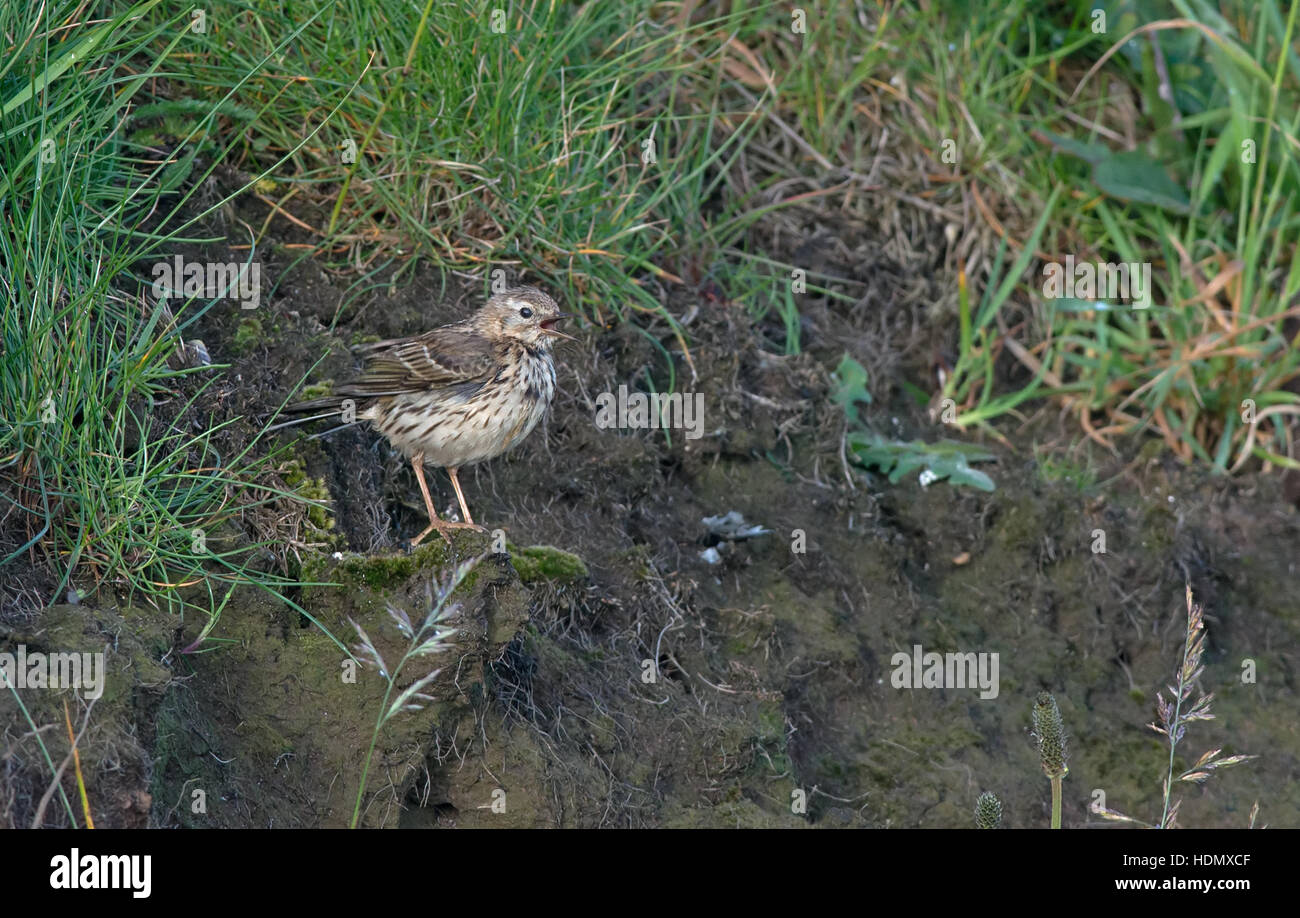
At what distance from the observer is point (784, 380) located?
7227 mm

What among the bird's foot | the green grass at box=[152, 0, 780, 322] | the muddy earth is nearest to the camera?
the muddy earth

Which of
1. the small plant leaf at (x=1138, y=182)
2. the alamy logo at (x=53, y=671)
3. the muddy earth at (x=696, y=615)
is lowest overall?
the muddy earth at (x=696, y=615)

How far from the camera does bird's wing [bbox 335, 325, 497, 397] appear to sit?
18.4ft

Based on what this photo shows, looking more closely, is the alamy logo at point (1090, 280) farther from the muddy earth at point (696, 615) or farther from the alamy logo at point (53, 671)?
the alamy logo at point (53, 671)

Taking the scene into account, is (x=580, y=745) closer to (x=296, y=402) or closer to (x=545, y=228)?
(x=296, y=402)

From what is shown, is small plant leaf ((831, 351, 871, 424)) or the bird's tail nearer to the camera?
the bird's tail

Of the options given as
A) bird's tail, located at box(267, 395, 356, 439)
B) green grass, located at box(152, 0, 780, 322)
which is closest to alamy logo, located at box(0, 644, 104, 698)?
bird's tail, located at box(267, 395, 356, 439)

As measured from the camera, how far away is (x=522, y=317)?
19.0 ft

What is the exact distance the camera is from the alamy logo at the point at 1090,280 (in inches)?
318

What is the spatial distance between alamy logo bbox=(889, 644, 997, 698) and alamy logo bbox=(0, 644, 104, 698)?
357cm

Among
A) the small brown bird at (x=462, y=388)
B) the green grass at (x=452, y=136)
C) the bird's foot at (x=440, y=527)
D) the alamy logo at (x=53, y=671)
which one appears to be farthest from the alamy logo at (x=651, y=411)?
the alamy logo at (x=53, y=671)

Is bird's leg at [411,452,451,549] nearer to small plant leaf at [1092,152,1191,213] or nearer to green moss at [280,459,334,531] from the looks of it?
green moss at [280,459,334,531]

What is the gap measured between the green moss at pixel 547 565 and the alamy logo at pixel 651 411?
3.43 feet

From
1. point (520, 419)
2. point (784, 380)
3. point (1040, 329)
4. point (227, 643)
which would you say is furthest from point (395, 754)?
point (1040, 329)
